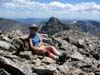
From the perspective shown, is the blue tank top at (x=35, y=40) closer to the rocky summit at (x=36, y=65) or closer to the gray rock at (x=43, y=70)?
the rocky summit at (x=36, y=65)

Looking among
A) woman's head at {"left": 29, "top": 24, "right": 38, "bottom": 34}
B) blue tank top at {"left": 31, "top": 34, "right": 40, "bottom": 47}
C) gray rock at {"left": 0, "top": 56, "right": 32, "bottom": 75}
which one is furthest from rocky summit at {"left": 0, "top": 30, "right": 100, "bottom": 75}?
woman's head at {"left": 29, "top": 24, "right": 38, "bottom": 34}

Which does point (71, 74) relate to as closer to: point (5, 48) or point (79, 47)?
point (5, 48)

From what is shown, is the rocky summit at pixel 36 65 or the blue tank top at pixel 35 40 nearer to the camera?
the rocky summit at pixel 36 65

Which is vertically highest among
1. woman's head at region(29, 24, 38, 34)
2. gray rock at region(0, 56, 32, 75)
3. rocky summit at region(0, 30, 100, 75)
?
woman's head at region(29, 24, 38, 34)

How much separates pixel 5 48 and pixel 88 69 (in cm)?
633

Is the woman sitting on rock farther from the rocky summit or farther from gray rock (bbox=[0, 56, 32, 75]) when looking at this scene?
gray rock (bbox=[0, 56, 32, 75])

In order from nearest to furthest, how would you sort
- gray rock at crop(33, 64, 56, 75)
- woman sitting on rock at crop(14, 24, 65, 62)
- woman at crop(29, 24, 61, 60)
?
gray rock at crop(33, 64, 56, 75)
woman sitting on rock at crop(14, 24, 65, 62)
woman at crop(29, 24, 61, 60)

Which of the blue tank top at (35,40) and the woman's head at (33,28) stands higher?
the woman's head at (33,28)

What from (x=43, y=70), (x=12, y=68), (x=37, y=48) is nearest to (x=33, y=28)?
(x=37, y=48)

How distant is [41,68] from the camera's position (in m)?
17.9

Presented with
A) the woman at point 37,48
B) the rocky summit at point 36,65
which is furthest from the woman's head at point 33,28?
the rocky summit at point 36,65

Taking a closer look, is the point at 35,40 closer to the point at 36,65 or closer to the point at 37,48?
the point at 37,48

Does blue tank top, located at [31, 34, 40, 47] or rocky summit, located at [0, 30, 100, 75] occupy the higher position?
blue tank top, located at [31, 34, 40, 47]

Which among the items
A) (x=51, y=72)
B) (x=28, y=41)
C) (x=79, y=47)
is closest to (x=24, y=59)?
(x=28, y=41)
